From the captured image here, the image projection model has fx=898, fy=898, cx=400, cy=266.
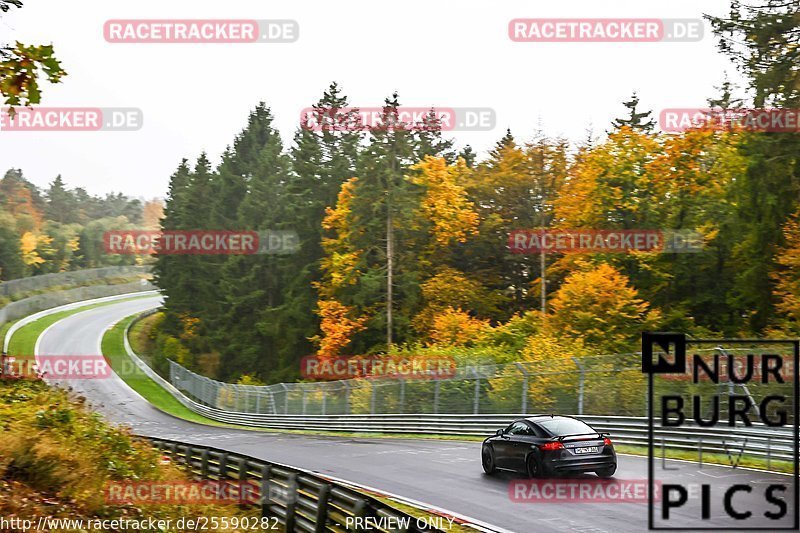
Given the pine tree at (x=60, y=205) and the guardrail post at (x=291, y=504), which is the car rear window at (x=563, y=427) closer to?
the guardrail post at (x=291, y=504)

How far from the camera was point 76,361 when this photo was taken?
74.6m

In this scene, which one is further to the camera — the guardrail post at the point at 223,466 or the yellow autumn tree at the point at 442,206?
the yellow autumn tree at the point at 442,206

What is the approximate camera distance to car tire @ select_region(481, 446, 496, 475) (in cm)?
1922

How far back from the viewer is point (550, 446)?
17219 millimetres

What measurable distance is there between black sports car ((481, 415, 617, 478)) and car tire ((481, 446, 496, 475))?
0.81 m

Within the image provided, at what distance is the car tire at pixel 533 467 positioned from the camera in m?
17.3

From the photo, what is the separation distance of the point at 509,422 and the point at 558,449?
37.7 ft

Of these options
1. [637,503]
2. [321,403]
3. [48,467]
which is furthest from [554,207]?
[48,467]

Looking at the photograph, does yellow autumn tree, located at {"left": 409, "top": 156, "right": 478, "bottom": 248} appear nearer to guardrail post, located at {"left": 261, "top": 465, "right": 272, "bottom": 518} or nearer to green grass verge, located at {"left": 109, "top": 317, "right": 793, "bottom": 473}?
green grass verge, located at {"left": 109, "top": 317, "right": 793, "bottom": 473}

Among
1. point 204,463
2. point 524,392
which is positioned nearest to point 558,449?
point 204,463

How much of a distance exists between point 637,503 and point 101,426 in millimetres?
9937

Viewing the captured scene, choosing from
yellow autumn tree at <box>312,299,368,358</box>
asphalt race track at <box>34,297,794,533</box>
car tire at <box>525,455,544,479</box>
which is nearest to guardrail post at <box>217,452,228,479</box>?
→ asphalt race track at <box>34,297,794,533</box>

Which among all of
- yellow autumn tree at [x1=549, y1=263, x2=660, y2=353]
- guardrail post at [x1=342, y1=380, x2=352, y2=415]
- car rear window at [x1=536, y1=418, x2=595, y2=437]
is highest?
yellow autumn tree at [x1=549, y1=263, x2=660, y2=353]

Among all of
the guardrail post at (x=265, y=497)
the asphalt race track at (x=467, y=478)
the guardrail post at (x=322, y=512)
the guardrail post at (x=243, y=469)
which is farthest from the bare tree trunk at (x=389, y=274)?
the guardrail post at (x=322, y=512)
